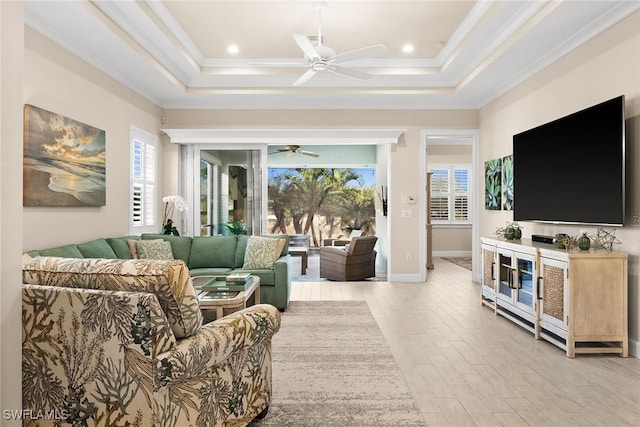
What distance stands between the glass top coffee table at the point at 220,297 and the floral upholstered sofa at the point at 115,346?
Result: 1.37 metres

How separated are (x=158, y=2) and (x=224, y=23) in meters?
0.71

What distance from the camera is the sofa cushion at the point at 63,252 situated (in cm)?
329

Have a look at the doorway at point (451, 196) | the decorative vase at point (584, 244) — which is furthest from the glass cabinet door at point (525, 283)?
the doorway at point (451, 196)

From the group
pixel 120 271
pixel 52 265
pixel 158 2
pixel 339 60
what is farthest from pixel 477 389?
pixel 158 2

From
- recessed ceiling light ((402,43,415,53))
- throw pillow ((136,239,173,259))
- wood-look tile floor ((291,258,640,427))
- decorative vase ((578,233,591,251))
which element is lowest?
wood-look tile floor ((291,258,640,427))

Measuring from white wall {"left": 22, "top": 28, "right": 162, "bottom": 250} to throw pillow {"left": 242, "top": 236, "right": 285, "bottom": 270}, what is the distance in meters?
1.64

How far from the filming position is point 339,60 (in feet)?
13.0

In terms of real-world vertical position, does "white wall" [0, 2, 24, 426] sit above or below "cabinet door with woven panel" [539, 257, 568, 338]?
above

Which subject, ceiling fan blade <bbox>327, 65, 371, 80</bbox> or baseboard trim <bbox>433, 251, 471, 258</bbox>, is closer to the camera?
ceiling fan blade <bbox>327, 65, 371, 80</bbox>

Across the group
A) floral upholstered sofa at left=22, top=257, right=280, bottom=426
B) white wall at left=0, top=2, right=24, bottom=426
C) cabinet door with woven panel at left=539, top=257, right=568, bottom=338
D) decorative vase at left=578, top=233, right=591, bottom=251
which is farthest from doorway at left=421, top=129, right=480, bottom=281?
white wall at left=0, top=2, right=24, bottom=426

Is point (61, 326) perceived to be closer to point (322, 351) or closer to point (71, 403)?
point (71, 403)

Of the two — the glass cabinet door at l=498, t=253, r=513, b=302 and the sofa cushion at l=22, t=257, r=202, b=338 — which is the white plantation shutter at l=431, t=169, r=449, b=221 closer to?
the glass cabinet door at l=498, t=253, r=513, b=302

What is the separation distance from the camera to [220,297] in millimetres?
3234

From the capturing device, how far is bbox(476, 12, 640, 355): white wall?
317cm
